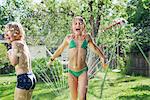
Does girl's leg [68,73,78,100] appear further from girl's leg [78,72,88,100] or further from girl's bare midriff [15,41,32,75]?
girl's bare midriff [15,41,32,75]

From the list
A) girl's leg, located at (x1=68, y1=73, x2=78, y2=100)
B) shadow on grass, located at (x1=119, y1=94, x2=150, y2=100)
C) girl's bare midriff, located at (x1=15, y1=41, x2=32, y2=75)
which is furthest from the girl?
shadow on grass, located at (x1=119, y1=94, x2=150, y2=100)

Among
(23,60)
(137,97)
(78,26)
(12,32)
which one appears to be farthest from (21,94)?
(137,97)

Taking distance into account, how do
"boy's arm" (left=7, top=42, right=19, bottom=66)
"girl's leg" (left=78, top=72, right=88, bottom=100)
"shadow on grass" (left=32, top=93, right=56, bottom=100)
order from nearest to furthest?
"boy's arm" (left=7, top=42, right=19, bottom=66) < "girl's leg" (left=78, top=72, right=88, bottom=100) < "shadow on grass" (left=32, top=93, right=56, bottom=100)

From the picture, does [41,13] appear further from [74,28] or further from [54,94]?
[74,28]

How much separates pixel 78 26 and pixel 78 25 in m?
0.02

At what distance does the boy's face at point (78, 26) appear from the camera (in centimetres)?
480

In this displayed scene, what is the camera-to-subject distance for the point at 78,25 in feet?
15.8

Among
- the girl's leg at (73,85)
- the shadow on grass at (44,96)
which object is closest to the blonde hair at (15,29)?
the girl's leg at (73,85)

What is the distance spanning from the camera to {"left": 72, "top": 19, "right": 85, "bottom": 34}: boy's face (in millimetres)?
4797

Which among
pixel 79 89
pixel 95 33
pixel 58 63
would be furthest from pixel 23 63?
pixel 95 33

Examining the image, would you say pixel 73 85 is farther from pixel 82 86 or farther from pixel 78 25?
pixel 78 25

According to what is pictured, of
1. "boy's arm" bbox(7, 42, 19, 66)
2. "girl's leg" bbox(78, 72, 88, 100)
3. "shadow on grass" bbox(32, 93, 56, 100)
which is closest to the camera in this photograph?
"boy's arm" bbox(7, 42, 19, 66)

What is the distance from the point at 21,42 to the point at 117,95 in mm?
5677

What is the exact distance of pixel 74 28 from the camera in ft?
16.0
